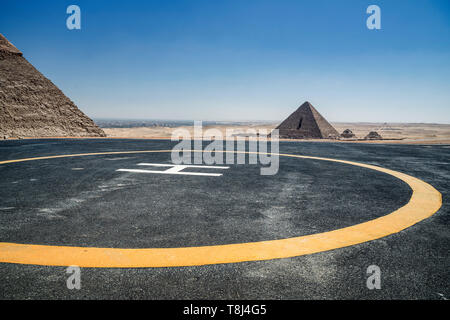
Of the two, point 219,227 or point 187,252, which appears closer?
point 187,252

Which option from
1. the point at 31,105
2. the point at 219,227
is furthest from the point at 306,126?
the point at 219,227

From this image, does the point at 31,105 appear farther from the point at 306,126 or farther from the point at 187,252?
the point at 306,126

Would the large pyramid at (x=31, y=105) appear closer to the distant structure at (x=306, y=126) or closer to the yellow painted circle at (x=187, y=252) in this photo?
the yellow painted circle at (x=187, y=252)

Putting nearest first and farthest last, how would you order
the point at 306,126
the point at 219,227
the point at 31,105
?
the point at 219,227, the point at 31,105, the point at 306,126

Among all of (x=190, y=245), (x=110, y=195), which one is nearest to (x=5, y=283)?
(x=190, y=245)

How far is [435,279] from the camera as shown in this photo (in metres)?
2.01

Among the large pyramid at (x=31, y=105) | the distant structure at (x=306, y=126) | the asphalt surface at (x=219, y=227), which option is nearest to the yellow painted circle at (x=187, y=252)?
the asphalt surface at (x=219, y=227)

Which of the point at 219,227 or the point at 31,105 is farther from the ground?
the point at 31,105

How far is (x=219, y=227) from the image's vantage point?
305cm

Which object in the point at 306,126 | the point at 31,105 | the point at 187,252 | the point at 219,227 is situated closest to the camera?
the point at 187,252

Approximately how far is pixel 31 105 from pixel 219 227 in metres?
26.2

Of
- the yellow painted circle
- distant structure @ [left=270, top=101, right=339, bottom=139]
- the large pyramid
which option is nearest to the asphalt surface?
the yellow painted circle

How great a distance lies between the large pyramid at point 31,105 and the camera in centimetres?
2116

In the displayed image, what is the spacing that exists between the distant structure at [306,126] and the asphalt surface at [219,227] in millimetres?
45124
